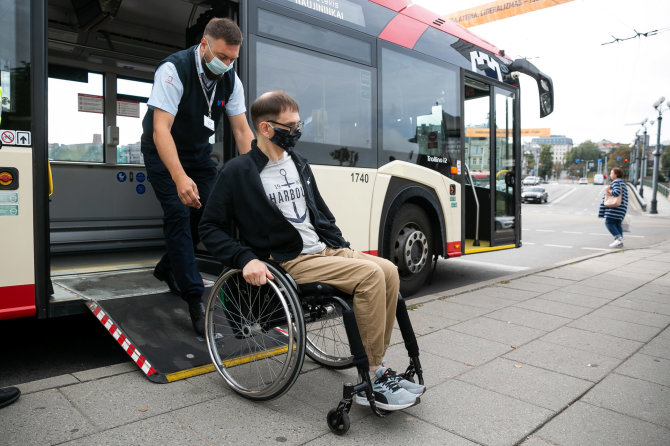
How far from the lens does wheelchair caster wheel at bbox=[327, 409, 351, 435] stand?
2.42 meters

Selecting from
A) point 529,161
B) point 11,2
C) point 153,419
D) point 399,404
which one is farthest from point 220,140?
point 529,161

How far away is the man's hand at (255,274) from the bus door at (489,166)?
176 inches

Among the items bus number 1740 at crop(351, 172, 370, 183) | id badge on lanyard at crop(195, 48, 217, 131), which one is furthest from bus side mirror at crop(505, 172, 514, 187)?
id badge on lanyard at crop(195, 48, 217, 131)

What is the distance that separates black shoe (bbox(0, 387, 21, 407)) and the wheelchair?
0.97 meters

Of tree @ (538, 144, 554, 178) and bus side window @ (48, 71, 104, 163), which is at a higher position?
tree @ (538, 144, 554, 178)

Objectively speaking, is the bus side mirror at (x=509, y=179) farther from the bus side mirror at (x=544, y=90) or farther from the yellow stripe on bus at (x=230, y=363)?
the yellow stripe on bus at (x=230, y=363)

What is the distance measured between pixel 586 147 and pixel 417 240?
168 m

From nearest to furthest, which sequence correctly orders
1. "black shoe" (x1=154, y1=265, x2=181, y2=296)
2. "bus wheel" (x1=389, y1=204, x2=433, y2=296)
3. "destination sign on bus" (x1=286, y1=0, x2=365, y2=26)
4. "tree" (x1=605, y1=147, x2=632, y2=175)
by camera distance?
"black shoe" (x1=154, y1=265, x2=181, y2=296) → "destination sign on bus" (x1=286, y1=0, x2=365, y2=26) → "bus wheel" (x1=389, y1=204, x2=433, y2=296) → "tree" (x1=605, y1=147, x2=632, y2=175)

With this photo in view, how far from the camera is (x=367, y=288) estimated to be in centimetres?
251

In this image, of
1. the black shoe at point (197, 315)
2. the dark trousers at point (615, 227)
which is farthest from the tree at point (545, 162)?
the black shoe at point (197, 315)

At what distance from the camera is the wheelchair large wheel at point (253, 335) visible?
2.45 m

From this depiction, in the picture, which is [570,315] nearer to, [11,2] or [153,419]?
[153,419]

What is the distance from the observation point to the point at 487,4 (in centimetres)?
1934

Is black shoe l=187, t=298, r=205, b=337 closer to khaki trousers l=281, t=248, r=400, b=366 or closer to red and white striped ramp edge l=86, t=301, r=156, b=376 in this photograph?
red and white striped ramp edge l=86, t=301, r=156, b=376
